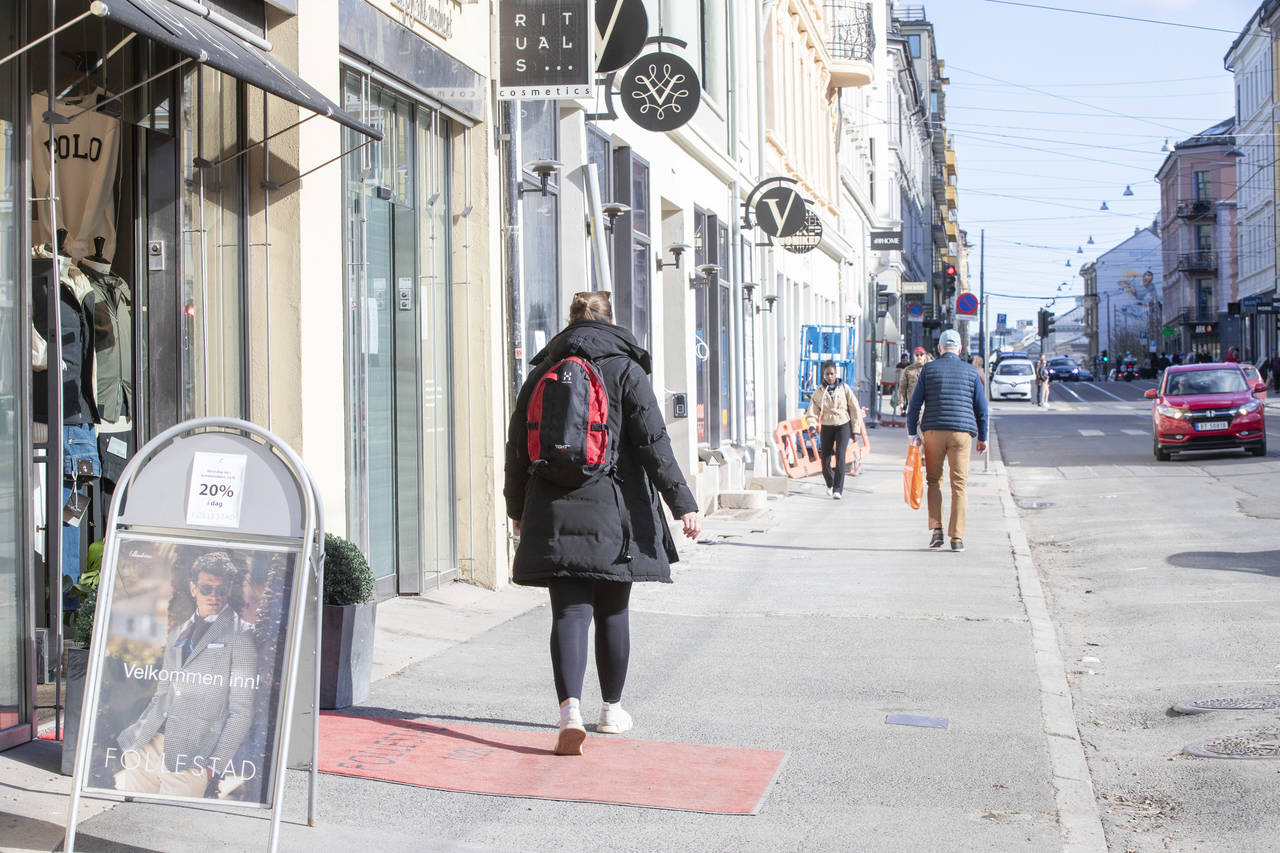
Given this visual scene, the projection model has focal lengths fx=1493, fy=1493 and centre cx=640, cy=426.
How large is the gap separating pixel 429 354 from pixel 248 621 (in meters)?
5.31

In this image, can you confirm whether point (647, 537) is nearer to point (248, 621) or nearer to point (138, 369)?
point (248, 621)

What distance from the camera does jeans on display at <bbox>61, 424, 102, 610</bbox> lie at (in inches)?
254

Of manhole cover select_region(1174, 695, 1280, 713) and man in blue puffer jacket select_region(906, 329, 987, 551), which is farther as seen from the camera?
man in blue puffer jacket select_region(906, 329, 987, 551)

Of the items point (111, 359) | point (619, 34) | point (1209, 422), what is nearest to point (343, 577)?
point (111, 359)

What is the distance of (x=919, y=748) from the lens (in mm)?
6047

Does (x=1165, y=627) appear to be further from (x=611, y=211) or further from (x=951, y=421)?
(x=611, y=211)

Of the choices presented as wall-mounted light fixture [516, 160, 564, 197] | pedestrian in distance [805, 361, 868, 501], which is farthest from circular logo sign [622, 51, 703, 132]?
pedestrian in distance [805, 361, 868, 501]

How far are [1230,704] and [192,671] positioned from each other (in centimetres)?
485

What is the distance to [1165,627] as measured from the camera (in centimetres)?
911

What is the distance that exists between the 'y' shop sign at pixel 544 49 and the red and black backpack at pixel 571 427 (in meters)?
4.65

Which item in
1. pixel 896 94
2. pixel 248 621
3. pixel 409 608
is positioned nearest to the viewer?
pixel 248 621

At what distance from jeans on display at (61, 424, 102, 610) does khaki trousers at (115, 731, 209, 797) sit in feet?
7.60

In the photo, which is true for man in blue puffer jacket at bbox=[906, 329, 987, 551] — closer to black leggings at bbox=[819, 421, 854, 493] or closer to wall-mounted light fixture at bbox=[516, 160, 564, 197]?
wall-mounted light fixture at bbox=[516, 160, 564, 197]


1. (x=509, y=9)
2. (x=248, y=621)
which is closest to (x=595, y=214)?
A: (x=509, y=9)
